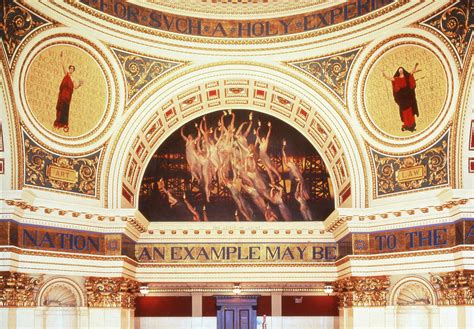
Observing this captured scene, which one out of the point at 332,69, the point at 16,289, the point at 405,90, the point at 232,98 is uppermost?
the point at 332,69

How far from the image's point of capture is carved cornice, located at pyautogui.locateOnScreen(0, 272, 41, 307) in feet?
71.7

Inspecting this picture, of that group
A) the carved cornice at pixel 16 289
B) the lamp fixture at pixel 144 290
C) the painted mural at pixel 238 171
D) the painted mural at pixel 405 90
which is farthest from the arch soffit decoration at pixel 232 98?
the carved cornice at pixel 16 289

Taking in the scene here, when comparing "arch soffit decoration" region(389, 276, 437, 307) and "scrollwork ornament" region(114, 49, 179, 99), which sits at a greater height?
"scrollwork ornament" region(114, 49, 179, 99)

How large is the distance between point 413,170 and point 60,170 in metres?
11.0

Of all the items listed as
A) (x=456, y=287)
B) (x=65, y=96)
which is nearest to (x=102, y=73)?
(x=65, y=96)

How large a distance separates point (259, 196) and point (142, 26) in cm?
814

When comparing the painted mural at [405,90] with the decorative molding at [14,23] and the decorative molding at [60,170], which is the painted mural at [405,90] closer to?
the decorative molding at [60,170]

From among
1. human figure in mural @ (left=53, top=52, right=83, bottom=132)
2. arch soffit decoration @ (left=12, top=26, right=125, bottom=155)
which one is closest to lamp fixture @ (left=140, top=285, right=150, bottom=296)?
arch soffit decoration @ (left=12, top=26, right=125, bottom=155)

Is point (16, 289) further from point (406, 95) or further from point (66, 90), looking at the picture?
point (406, 95)

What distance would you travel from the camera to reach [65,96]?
24.1 m

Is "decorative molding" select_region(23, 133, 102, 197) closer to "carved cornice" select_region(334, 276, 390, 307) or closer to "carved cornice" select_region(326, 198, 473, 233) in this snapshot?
"carved cornice" select_region(326, 198, 473, 233)

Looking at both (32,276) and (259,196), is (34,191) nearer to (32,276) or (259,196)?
(32,276)

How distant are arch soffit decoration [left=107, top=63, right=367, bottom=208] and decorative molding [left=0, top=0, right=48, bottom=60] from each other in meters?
4.76

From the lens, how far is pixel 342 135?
25969mm
